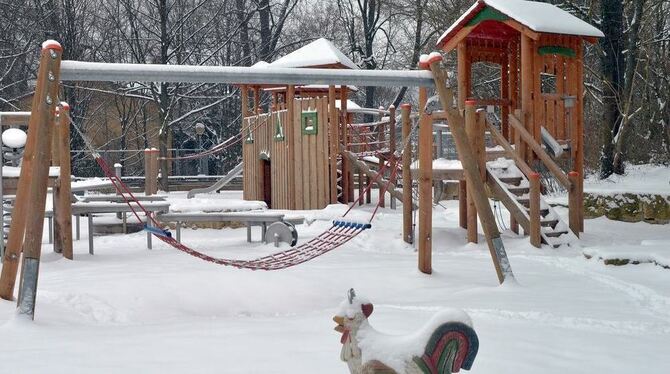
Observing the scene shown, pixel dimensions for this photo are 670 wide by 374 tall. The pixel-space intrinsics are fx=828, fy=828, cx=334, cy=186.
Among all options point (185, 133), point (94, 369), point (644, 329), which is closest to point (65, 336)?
point (94, 369)

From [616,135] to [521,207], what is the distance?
6.30m

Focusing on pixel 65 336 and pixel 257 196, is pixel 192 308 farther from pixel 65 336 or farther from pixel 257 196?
pixel 257 196

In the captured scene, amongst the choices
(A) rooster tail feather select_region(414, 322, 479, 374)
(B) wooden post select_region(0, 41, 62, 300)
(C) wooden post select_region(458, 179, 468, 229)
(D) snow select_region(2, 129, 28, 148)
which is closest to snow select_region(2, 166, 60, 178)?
(D) snow select_region(2, 129, 28, 148)

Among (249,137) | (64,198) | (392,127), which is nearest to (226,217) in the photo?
(64,198)

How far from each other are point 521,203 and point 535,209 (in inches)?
37.6

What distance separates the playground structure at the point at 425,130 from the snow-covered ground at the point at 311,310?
369 millimetres

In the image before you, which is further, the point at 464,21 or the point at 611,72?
the point at 611,72

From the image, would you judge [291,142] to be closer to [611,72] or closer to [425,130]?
[611,72]

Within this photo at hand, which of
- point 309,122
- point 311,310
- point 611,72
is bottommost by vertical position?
point 311,310

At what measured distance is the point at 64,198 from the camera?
10352 mm

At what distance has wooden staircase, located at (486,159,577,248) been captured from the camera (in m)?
11.8

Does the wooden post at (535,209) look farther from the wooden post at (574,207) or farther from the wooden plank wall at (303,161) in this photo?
the wooden plank wall at (303,161)

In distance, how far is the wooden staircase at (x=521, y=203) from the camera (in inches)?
463

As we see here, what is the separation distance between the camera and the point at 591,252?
34.3ft
